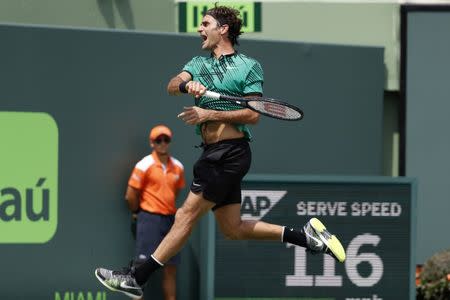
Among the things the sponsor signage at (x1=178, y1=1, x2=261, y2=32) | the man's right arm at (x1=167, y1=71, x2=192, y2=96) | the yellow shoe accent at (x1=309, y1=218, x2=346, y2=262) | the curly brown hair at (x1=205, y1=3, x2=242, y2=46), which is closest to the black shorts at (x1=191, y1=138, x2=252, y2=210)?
the man's right arm at (x1=167, y1=71, x2=192, y2=96)

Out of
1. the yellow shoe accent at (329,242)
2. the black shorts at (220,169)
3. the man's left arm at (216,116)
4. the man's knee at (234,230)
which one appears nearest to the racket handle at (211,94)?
the man's left arm at (216,116)

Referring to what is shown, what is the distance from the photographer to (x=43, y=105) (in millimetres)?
11094

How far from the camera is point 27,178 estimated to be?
36.0 feet

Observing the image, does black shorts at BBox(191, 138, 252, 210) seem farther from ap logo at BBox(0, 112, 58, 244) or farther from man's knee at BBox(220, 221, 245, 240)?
ap logo at BBox(0, 112, 58, 244)

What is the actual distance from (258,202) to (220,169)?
2.30 meters

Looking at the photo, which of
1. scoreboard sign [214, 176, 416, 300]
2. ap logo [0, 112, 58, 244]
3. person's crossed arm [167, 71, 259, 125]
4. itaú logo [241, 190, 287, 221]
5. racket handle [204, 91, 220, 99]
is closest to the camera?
racket handle [204, 91, 220, 99]

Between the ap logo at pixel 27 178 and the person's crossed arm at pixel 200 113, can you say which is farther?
the ap logo at pixel 27 178

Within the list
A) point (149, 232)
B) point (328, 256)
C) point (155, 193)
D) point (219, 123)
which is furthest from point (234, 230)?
point (155, 193)

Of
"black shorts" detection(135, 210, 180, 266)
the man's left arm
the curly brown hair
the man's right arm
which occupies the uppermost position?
the curly brown hair

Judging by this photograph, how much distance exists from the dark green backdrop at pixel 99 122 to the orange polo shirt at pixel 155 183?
0.72 feet

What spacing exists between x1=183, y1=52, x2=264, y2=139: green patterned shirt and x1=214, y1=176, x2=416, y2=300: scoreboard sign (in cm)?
232

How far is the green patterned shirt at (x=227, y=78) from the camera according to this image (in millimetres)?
7828

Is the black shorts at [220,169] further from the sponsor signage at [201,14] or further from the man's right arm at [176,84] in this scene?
the sponsor signage at [201,14]

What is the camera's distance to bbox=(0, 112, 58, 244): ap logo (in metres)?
10.9
